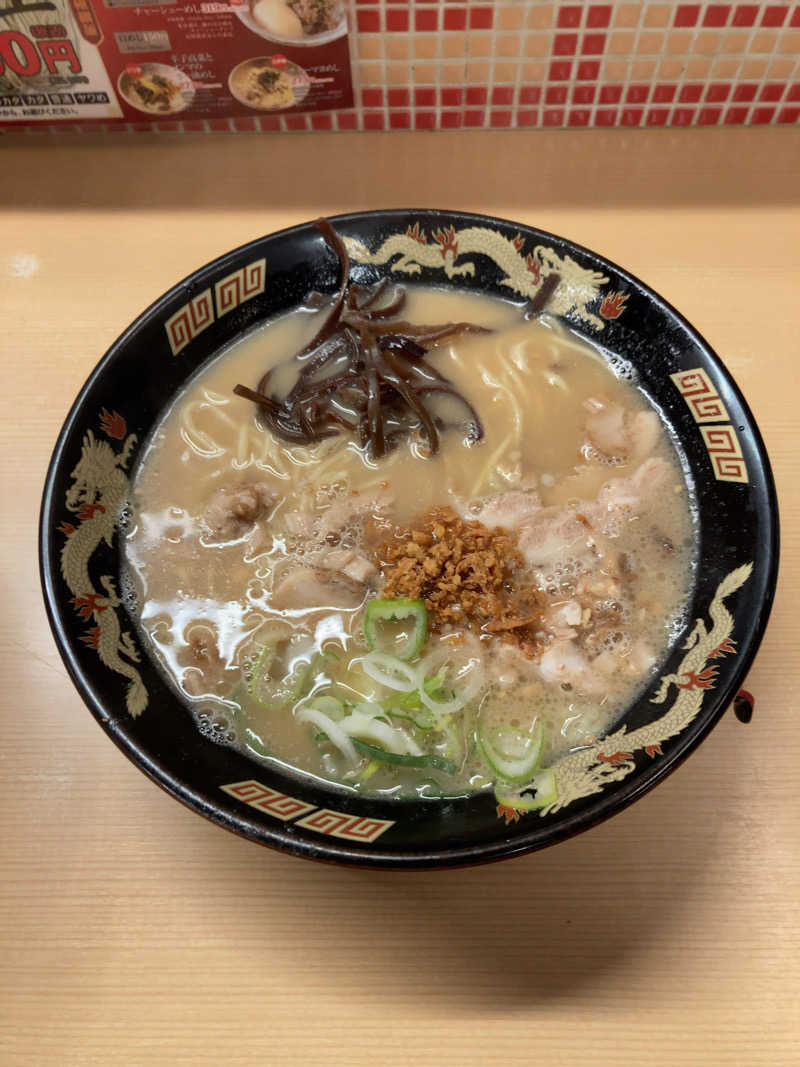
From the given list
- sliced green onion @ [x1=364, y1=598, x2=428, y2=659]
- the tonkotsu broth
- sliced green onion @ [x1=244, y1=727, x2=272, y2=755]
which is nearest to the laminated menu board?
the tonkotsu broth

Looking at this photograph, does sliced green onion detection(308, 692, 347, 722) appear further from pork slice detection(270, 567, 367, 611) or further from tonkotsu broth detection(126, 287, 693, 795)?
pork slice detection(270, 567, 367, 611)

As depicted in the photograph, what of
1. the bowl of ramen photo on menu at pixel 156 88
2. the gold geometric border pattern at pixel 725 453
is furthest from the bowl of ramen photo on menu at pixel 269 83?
the gold geometric border pattern at pixel 725 453

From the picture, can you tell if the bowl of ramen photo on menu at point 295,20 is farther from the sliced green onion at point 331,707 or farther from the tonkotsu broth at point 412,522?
the sliced green onion at point 331,707

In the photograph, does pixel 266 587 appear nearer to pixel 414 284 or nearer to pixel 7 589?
pixel 7 589

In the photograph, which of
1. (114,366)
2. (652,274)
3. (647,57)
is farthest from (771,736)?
(647,57)

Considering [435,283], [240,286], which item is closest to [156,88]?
[240,286]
